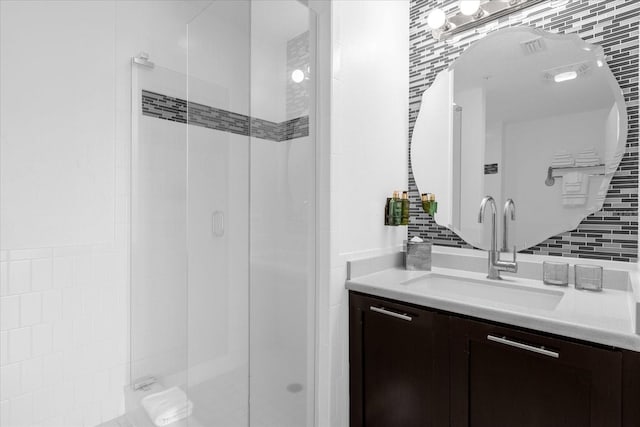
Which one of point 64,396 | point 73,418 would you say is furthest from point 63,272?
point 73,418

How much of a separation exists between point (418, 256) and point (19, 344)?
77.4 inches

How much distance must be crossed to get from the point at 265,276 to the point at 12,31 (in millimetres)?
1588

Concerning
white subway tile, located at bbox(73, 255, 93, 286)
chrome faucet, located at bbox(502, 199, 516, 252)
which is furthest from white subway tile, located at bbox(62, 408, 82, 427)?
chrome faucet, located at bbox(502, 199, 516, 252)

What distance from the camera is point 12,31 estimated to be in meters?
1.51

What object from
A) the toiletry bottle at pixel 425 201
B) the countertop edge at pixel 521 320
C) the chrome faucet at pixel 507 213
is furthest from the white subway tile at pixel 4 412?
the chrome faucet at pixel 507 213

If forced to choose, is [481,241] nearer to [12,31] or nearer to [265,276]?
[265,276]

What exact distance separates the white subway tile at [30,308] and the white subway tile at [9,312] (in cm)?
1

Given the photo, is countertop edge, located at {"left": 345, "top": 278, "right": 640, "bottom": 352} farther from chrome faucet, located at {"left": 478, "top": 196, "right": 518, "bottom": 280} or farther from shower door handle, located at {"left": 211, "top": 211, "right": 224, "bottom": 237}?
A: shower door handle, located at {"left": 211, "top": 211, "right": 224, "bottom": 237}

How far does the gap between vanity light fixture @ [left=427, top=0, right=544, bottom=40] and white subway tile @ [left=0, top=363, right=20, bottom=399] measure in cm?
264

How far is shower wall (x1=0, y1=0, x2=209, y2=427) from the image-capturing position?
1516 millimetres

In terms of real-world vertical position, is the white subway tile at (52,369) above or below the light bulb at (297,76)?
below

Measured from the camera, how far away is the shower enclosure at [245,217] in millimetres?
1374

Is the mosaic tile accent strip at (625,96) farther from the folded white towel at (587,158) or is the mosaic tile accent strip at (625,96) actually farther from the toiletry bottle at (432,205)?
the toiletry bottle at (432,205)

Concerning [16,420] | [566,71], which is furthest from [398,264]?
[16,420]
